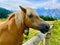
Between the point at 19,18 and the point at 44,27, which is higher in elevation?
the point at 19,18

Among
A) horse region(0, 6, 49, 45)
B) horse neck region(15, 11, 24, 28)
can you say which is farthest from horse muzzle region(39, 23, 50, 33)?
horse neck region(15, 11, 24, 28)

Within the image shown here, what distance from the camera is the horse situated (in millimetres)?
3322

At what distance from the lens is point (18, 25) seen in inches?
132

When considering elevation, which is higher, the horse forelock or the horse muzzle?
the horse forelock

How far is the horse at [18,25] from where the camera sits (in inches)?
131

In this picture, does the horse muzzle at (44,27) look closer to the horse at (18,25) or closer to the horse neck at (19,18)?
the horse at (18,25)

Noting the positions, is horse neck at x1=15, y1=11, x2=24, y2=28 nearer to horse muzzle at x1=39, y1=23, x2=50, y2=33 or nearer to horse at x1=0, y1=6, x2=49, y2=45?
horse at x1=0, y1=6, x2=49, y2=45

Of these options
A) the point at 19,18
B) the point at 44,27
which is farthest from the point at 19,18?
the point at 44,27

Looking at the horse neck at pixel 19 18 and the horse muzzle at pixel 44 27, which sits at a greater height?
the horse neck at pixel 19 18

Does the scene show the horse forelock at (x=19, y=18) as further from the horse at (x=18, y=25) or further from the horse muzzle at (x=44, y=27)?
the horse muzzle at (x=44, y=27)

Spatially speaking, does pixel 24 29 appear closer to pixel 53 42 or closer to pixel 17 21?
pixel 17 21

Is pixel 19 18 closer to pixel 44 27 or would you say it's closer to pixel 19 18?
pixel 19 18

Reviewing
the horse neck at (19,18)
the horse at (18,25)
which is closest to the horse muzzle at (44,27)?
the horse at (18,25)

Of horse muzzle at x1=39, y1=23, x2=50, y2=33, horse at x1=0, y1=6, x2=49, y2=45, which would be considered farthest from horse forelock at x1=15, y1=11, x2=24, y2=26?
horse muzzle at x1=39, y1=23, x2=50, y2=33
